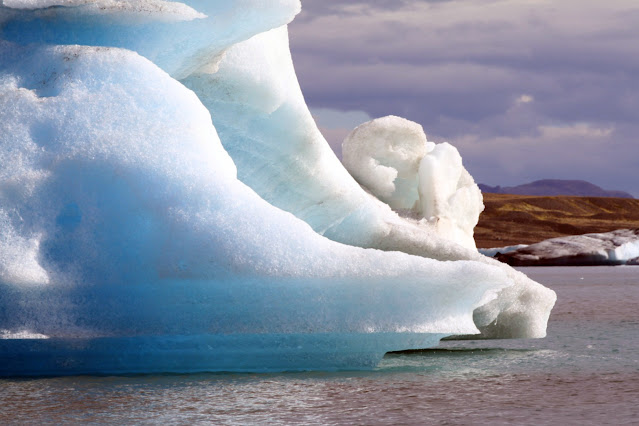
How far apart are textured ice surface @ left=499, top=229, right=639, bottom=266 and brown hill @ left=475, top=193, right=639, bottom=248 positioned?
40.2ft

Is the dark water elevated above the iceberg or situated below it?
below

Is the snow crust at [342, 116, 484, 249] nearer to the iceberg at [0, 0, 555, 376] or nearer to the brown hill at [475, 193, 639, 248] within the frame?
the iceberg at [0, 0, 555, 376]

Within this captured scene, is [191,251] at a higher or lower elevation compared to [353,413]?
higher

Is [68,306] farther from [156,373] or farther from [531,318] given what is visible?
[531,318]

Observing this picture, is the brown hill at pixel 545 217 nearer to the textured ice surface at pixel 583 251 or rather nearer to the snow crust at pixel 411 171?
the textured ice surface at pixel 583 251

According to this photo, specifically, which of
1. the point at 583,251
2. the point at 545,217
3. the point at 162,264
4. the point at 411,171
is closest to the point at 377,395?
the point at 162,264

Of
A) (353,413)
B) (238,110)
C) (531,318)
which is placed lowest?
(353,413)

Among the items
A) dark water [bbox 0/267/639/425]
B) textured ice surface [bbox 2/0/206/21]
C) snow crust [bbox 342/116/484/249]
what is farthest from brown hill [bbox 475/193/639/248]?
textured ice surface [bbox 2/0/206/21]

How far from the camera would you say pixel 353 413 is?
3.81 metres

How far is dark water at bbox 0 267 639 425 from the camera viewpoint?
3.77m

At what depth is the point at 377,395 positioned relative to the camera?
13.9 ft

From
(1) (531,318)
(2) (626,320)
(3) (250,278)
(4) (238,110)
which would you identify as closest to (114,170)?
(3) (250,278)

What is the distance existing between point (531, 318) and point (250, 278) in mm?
2605

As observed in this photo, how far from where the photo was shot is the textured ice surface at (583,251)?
30297 millimetres
